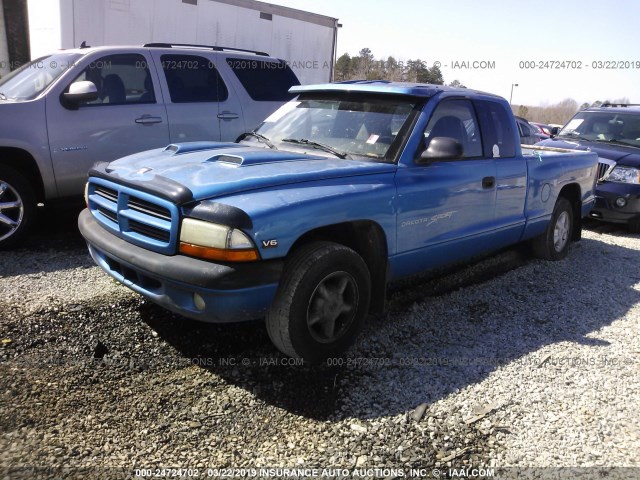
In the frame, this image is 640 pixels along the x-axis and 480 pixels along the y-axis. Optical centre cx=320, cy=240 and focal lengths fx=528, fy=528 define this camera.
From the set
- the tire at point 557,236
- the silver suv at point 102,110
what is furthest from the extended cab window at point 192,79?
the tire at point 557,236

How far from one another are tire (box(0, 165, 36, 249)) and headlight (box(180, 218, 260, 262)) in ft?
10.1

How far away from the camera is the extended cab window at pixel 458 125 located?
408cm

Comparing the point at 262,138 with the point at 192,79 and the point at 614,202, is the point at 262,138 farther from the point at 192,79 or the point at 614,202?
the point at 614,202

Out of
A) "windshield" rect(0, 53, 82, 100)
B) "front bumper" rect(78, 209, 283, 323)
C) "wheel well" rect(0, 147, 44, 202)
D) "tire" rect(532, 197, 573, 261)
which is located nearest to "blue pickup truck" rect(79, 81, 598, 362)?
"front bumper" rect(78, 209, 283, 323)

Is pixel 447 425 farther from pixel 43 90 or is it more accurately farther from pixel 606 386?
pixel 43 90

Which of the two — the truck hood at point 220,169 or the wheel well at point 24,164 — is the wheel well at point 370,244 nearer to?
the truck hood at point 220,169

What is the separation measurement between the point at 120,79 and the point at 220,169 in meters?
3.18

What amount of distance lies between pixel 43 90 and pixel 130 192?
284cm

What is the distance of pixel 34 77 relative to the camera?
5527mm

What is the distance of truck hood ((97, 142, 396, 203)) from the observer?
300cm

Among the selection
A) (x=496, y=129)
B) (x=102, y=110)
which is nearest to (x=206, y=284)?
(x=496, y=129)

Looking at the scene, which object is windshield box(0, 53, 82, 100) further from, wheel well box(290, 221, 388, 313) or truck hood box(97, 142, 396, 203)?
wheel well box(290, 221, 388, 313)

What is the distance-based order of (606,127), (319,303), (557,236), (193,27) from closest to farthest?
(319,303)
(557,236)
(606,127)
(193,27)

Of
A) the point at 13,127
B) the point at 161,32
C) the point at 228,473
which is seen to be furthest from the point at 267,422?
the point at 161,32
